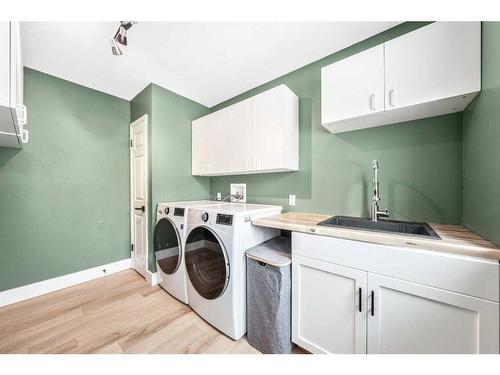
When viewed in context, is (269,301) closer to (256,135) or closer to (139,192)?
(256,135)

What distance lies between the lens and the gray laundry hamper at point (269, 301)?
48.2 inches

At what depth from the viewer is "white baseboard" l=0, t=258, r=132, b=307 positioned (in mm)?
1794

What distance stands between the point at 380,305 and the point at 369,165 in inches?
40.0

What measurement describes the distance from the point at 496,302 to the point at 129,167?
3.28 m

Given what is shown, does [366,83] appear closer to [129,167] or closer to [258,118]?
[258,118]

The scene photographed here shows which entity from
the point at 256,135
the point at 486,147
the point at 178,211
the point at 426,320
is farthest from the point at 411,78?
the point at 178,211

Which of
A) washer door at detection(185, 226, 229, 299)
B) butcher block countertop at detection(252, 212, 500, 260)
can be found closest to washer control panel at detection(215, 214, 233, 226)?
washer door at detection(185, 226, 229, 299)

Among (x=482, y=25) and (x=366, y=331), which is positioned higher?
(x=482, y=25)

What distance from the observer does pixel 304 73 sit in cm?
186

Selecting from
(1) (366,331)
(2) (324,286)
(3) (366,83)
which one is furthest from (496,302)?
(3) (366,83)

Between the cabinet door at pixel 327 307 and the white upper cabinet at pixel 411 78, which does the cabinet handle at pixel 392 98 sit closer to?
the white upper cabinet at pixel 411 78

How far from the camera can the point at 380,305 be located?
0.96 m

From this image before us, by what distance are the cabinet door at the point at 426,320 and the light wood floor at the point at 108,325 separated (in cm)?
85
